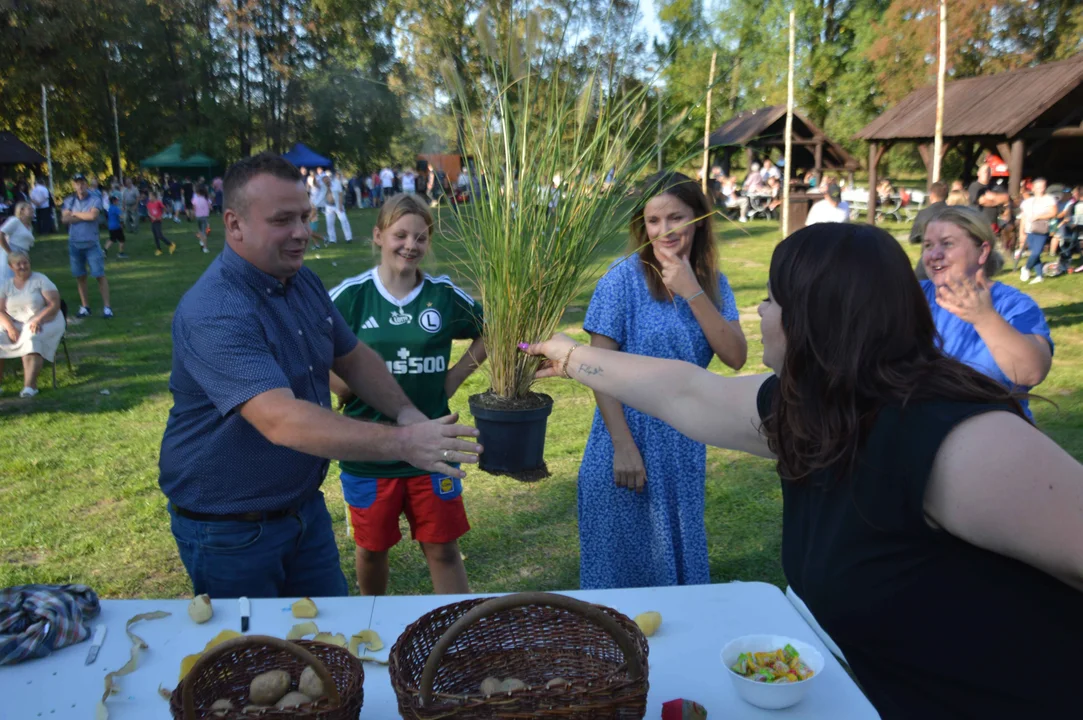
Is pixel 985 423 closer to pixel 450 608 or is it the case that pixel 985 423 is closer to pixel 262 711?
pixel 450 608

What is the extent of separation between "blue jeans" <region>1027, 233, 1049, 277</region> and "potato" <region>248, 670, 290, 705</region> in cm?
1345

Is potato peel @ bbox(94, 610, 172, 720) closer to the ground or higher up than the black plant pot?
closer to the ground

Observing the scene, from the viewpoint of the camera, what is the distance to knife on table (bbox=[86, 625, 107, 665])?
1900mm

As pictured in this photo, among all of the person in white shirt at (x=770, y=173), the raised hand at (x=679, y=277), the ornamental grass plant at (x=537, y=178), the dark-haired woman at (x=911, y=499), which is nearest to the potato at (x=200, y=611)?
the ornamental grass plant at (x=537, y=178)

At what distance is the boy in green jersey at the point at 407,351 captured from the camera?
3084 mm

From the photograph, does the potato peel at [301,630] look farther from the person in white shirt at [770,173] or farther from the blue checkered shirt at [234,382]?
the person in white shirt at [770,173]

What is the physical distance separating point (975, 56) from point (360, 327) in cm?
3277

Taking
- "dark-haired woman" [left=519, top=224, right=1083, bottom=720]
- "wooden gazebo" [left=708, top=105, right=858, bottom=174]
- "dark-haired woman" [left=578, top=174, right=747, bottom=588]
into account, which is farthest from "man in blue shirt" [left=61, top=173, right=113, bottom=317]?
"wooden gazebo" [left=708, top=105, right=858, bottom=174]

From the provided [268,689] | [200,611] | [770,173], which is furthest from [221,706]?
[770,173]

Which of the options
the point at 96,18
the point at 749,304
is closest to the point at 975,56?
the point at 749,304

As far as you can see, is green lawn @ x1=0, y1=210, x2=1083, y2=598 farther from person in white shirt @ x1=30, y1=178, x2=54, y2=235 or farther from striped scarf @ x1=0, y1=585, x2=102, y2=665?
person in white shirt @ x1=30, y1=178, x2=54, y2=235

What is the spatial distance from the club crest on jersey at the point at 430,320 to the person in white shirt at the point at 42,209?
23.3 m

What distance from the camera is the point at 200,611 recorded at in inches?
80.7

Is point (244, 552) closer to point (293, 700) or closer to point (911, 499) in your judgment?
point (293, 700)
